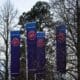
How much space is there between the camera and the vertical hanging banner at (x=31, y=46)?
44.9m

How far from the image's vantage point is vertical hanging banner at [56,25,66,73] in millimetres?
41688

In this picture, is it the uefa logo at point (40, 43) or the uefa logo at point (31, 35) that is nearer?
the uefa logo at point (31, 35)

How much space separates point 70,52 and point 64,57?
1.29m

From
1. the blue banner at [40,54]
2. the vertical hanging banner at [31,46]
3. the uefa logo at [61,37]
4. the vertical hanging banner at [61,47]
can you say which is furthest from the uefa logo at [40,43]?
the uefa logo at [61,37]

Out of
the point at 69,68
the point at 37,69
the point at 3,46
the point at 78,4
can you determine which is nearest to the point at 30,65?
the point at 37,69

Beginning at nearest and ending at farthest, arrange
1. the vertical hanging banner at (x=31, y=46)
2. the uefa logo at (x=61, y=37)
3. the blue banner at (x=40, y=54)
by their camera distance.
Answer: the uefa logo at (x=61, y=37) → the vertical hanging banner at (x=31, y=46) → the blue banner at (x=40, y=54)

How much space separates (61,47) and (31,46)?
4171 mm

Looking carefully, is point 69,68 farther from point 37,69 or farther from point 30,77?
point 30,77

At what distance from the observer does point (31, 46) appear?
148 ft

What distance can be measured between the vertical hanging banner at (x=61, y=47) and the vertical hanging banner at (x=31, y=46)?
11.3ft


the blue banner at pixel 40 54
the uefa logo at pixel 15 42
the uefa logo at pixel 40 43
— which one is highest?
the uefa logo at pixel 15 42

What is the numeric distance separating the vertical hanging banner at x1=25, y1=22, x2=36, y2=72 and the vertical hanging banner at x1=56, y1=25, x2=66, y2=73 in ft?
11.3

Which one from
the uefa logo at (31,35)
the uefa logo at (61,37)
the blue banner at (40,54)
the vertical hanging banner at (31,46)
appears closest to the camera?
the uefa logo at (61,37)

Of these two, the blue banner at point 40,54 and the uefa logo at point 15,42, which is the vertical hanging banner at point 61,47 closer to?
the blue banner at point 40,54
